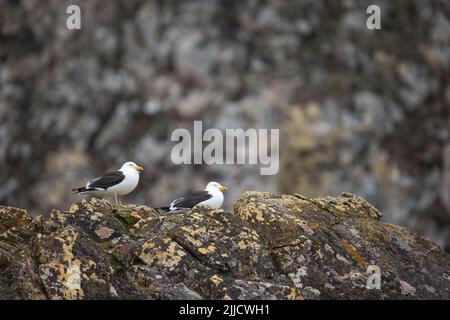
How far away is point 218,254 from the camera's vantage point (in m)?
17.1

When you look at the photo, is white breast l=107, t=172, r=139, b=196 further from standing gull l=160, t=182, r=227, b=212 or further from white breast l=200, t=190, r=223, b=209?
white breast l=200, t=190, r=223, b=209

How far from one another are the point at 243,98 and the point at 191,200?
55518 millimetres

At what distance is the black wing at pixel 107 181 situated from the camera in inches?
897

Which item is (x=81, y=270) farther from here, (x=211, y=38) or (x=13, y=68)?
(x=13, y=68)

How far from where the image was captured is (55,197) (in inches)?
2955

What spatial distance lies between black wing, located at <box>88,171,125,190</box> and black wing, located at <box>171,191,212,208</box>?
1.94 meters

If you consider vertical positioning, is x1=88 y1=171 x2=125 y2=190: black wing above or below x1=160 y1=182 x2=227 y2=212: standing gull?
above

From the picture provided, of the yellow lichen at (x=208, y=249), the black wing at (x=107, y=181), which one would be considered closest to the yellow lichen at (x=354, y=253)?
the yellow lichen at (x=208, y=249)

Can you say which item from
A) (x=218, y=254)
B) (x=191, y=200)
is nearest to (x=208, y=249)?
(x=218, y=254)

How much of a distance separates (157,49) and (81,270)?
64.8 metres

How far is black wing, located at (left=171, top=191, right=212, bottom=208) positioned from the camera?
69.4ft

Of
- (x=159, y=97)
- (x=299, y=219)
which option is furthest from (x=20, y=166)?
(x=299, y=219)

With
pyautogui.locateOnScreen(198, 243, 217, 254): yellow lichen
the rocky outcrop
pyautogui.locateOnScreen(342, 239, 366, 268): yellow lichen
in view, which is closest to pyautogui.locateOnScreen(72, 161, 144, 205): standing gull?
the rocky outcrop

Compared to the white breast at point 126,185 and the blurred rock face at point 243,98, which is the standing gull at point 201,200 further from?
the blurred rock face at point 243,98
